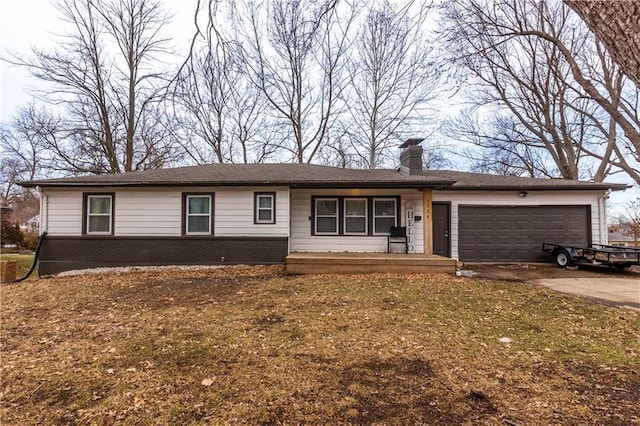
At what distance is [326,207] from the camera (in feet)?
34.4

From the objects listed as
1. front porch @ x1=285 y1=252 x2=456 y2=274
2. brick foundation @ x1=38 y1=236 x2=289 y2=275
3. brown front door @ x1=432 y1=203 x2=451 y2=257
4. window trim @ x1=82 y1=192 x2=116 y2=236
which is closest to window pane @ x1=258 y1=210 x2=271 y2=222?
brick foundation @ x1=38 y1=236 x2=289 y2=275

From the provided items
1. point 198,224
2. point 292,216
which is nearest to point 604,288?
point 292,216

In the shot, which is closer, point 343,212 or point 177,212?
point 177,212

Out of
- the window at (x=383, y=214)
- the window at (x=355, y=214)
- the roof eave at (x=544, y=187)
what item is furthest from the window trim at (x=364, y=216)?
the roof eave at (x=544, y=187)

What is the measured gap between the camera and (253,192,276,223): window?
9500 mm

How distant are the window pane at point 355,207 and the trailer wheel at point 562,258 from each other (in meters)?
6.29

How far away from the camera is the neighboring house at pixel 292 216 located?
9250 millimetres

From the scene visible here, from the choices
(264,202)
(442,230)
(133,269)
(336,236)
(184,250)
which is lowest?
(133,269)

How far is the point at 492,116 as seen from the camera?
19.0 meters

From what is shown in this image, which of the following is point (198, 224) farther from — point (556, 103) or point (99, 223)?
point (556, 103)

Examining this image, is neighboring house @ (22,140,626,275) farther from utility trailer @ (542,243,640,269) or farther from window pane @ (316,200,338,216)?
utility trailer @ (542,243,640,269)

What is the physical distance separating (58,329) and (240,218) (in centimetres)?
542

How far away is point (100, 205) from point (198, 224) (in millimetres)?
2990

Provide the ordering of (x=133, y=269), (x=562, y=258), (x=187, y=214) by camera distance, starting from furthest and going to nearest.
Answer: (x=562, y=258)
(x=187, y=214)
(x=133, y=269)
